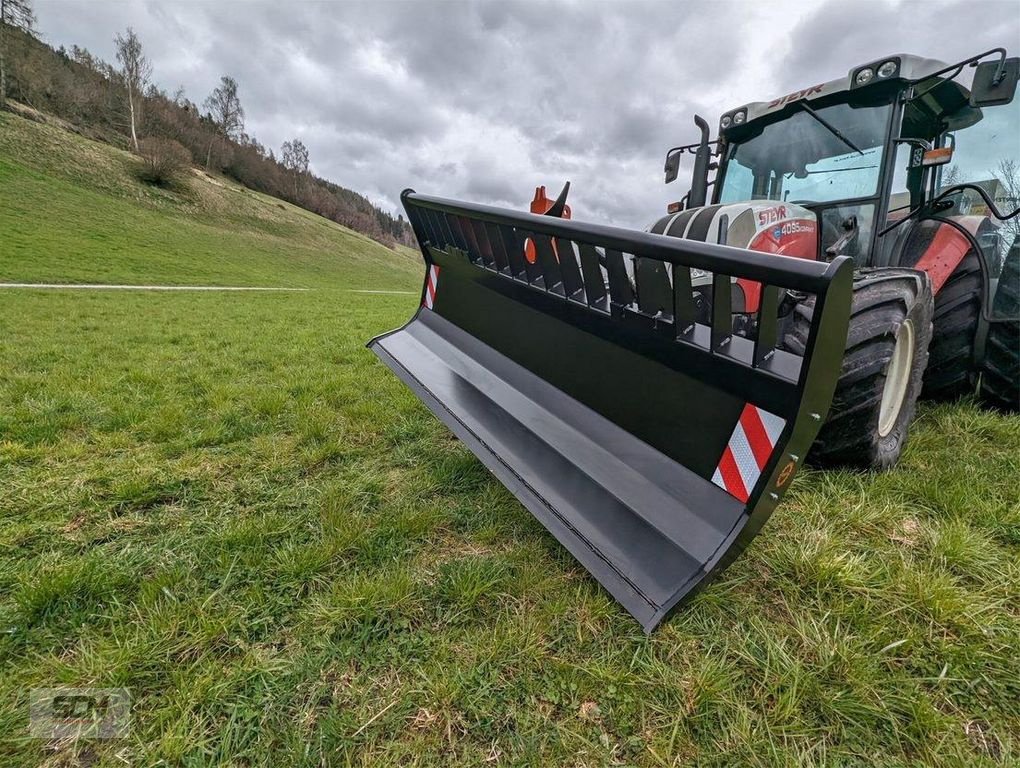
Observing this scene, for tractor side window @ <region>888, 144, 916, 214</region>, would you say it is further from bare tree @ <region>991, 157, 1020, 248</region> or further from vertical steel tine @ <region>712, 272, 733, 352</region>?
vertical steel tine @ <region>712, 272, 733, 352</region>

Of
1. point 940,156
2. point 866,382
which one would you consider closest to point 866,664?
point 866,382

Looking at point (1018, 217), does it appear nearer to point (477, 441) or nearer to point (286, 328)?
point (477, 441)

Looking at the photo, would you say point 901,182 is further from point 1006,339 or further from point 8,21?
point 8,21

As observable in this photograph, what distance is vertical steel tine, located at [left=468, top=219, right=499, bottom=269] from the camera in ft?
8.14

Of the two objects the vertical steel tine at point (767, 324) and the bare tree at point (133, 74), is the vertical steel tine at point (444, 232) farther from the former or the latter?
the bare tree at point (133, 74)

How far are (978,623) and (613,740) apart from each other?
1309 millimetres

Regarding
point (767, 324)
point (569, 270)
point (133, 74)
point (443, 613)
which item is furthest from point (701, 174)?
point (133, 74)

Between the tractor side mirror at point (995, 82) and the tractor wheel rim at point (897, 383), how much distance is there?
129cm

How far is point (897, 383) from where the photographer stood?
8.78ft

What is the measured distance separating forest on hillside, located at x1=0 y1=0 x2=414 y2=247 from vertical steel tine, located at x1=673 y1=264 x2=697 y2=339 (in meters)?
43.7

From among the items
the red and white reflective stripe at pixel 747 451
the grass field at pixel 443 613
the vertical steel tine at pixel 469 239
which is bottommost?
the grass field at pixel 443 613

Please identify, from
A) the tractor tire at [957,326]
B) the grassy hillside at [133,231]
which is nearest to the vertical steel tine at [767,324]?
the tractor tire at [957,326]

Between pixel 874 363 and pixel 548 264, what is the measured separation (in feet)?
4.96

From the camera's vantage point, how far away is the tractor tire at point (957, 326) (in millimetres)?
3094
